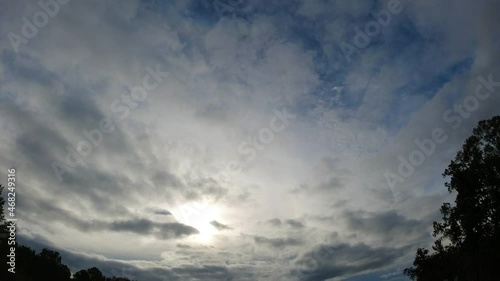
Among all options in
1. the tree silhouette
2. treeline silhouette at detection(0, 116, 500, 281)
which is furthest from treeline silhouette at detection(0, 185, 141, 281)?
the tree silhouette

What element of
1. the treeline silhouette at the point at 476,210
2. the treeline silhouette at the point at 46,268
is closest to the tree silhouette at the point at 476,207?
the treeline silhouette at the point at 476,210

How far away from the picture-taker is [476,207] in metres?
38.0

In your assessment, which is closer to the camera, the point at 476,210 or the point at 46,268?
the point at 476,210

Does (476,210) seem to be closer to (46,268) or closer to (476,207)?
(476,207)

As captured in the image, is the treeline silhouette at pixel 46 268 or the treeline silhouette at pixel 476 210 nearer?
the treeline silhouette at pixel 476 210

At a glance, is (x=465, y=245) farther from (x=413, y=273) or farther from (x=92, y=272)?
(x=92, y=272)

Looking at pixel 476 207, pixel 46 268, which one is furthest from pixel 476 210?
pixel 46 268

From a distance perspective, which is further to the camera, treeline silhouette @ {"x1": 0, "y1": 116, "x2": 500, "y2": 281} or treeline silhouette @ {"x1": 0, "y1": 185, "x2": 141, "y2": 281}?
treeline silhouette @ {"x1": 0, "y1": 185, "x2": 141, "y2": 281}

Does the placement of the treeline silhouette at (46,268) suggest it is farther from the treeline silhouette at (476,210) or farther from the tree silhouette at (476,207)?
the tree silhouette at (476,207)

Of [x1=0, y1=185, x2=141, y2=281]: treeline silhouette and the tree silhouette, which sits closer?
the tree silhouette

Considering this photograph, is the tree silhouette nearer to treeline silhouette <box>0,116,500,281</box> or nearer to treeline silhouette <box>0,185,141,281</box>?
treeline silhouette <box>0,116,500,281</box>

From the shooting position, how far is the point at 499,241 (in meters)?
36.4

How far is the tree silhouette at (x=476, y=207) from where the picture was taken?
36875 millimetres

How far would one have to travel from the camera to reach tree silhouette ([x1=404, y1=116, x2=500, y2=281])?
36875 millimetres
